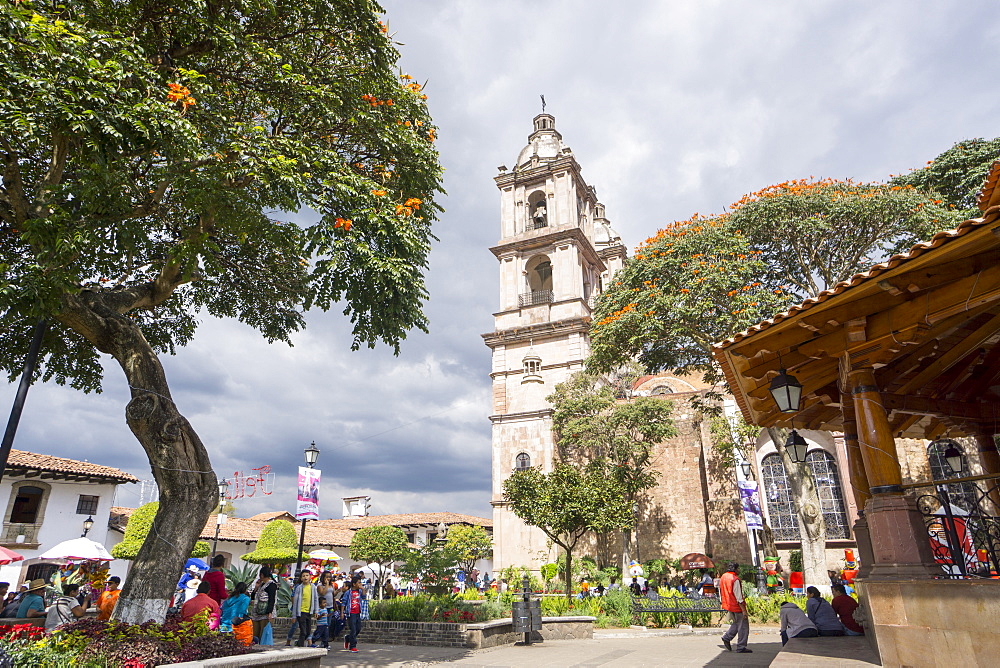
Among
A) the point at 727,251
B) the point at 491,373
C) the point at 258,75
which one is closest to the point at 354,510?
the point at 491,373

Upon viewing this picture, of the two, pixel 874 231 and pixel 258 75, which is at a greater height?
pixel 874 231

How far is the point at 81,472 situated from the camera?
1010 inches

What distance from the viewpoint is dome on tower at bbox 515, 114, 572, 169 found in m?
37.6

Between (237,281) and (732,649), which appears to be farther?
(237,281)

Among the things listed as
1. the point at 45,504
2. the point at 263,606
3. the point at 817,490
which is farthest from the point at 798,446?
the point at 45,504

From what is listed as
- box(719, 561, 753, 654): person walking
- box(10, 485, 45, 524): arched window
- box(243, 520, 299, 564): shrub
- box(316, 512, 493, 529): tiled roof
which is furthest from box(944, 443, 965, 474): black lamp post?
box(316, 512, 493, 529): tiled roof

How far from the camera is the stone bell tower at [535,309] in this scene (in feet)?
99.2

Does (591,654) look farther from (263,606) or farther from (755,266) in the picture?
(755,266)

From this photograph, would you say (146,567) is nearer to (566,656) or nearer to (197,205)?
(197,205)

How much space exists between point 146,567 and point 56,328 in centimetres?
572

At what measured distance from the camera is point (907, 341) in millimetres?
5367

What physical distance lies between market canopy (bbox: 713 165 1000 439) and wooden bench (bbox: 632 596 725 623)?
8239 millimetres

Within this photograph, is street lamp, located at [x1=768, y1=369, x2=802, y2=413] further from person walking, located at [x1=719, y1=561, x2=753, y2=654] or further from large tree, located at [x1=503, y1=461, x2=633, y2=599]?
large tree, located at [x1=503, y1=461, x2=633, y2=599]

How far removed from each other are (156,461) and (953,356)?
34.5 ft
